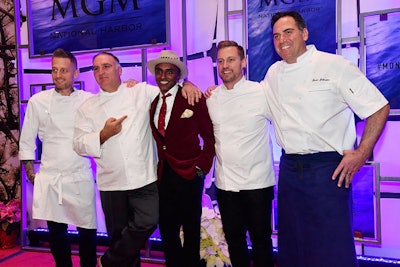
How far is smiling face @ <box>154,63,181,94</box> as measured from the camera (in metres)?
2.84

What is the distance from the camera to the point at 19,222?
4.34 m

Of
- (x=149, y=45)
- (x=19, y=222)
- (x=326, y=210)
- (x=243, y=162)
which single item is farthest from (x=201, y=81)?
(x=19, y=222)

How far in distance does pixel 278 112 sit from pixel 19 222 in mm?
3159

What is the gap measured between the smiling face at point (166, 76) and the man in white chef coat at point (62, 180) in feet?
2.58

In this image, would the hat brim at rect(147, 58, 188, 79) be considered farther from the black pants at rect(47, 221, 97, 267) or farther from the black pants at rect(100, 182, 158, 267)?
the black pants at rect(47, 221, 97, 267)

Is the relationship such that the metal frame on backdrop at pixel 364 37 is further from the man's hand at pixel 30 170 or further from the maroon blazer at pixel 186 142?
the man's hand at pixel 30 170

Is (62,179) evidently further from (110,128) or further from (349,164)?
(349,164)

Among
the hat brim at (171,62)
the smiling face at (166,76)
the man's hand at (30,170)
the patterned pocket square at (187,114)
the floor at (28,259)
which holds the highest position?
the hat brim at (171,62)

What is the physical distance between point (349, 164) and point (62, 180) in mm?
2081

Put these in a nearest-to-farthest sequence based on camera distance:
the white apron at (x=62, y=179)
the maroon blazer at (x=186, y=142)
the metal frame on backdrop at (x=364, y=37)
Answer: the maroon blazer at (x=186, y=142), the metal frame on backdrop at (x=364, y=37), the white apron at (x=62, y=179)

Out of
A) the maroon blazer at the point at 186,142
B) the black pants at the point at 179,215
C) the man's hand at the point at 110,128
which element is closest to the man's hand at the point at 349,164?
the maroon blazer at the point at 186,142

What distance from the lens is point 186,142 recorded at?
2.77m

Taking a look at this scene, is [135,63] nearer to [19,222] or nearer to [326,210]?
[19,222]

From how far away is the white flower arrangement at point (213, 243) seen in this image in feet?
10.8
